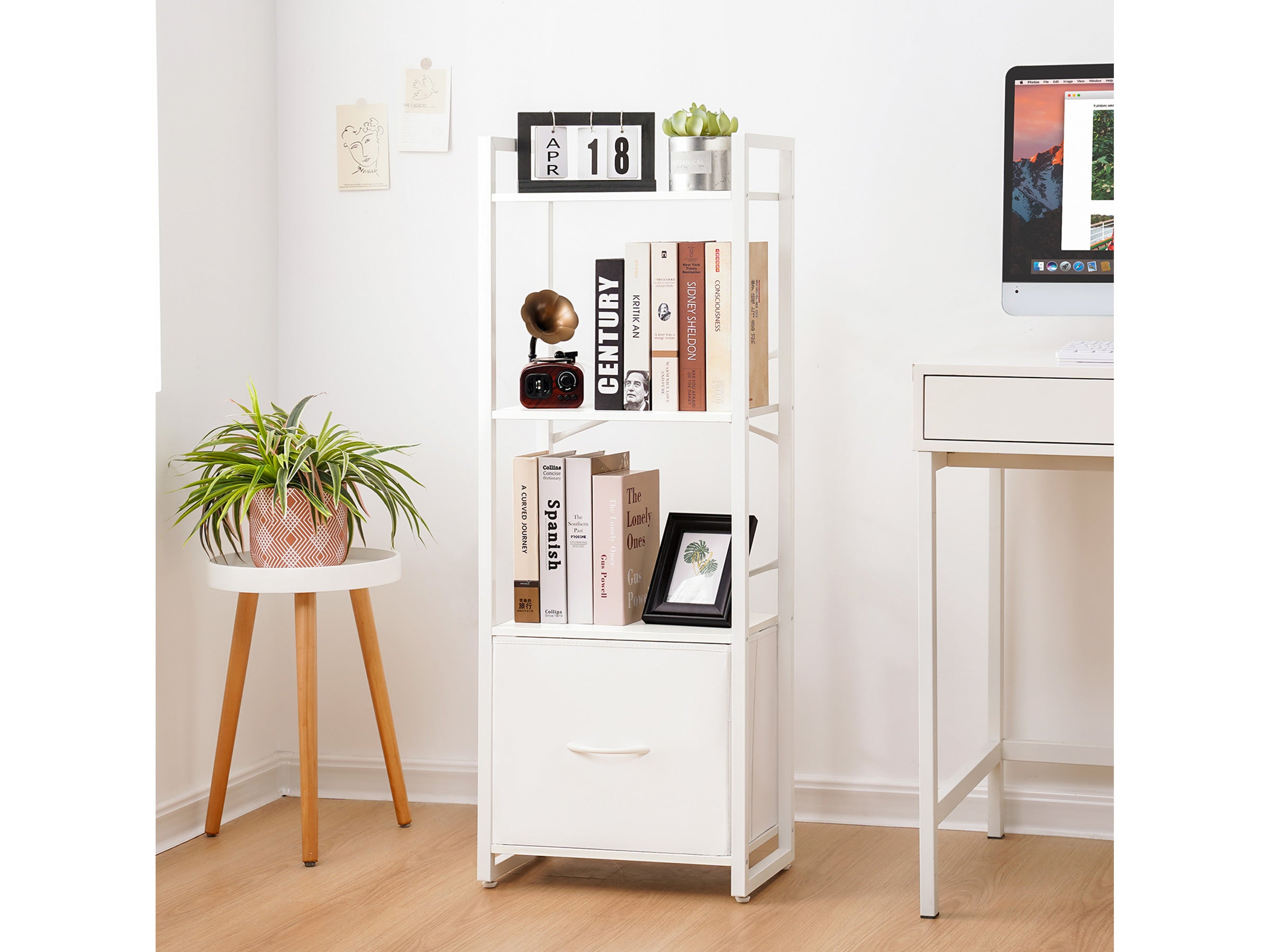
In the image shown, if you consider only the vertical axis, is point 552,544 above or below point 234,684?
above

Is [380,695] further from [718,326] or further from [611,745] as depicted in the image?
[718,326]

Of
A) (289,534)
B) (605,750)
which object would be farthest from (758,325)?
(289,534)

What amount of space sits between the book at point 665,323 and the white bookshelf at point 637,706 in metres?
0.04

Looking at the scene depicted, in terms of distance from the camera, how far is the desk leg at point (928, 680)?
73.1 inches

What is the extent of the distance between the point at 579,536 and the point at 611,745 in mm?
339

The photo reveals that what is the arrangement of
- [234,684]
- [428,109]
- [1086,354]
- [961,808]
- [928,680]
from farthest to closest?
[428,109] → [961,808] → [234,684] → [928,680] → [1086,354]

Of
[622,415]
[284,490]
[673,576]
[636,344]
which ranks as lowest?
[673,576]

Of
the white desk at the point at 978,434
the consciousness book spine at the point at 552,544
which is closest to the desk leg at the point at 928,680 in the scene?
the white desk at the point at 978,434

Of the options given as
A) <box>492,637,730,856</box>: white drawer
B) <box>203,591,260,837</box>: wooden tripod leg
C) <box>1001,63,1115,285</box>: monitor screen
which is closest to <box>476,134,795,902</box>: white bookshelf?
<box>492,637,730,856</box>: white drawer

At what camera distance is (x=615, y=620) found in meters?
2.02

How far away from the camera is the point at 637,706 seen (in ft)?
6.46
